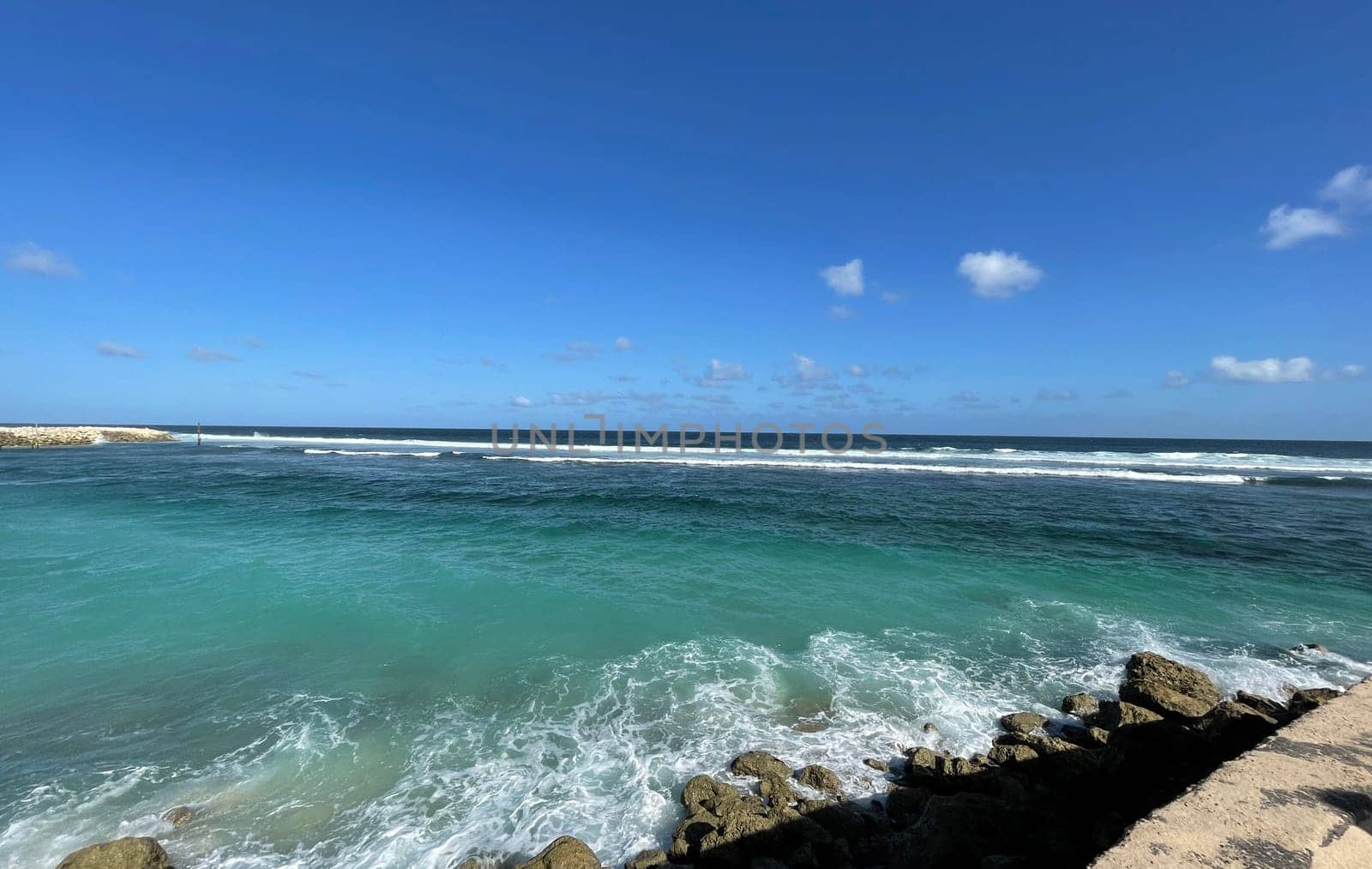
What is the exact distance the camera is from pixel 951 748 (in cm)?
615

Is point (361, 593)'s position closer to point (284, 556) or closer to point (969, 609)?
point (284, 556)

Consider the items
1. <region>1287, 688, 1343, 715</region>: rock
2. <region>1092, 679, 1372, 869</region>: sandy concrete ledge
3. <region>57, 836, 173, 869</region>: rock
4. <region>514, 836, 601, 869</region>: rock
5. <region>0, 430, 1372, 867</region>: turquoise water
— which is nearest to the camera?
<region>1092, 679, 1372, 869</region>: sandy concrete ledge

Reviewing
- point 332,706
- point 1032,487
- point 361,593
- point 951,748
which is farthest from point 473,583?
point 1032,487

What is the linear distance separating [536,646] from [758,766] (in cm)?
438

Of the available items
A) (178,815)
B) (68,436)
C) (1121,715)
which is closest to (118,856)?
(178,815)

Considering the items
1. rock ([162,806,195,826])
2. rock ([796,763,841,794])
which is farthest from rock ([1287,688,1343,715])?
rock ([162,806,195,826])

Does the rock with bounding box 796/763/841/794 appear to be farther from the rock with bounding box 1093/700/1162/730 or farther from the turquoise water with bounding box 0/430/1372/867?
the rock with bounding box 1093/700/1162/730

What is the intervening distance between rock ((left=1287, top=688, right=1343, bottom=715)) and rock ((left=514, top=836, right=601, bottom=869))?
7.70 meters

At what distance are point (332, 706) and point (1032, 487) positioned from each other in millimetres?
29632

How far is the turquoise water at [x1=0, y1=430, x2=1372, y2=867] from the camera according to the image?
532 centimetres

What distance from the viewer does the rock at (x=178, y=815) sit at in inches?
195

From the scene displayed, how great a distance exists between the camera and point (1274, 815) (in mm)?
3174

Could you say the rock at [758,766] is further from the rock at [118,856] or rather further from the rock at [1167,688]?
the rock at [118,856]

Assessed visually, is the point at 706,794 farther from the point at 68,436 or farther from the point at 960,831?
the point at 68,436
